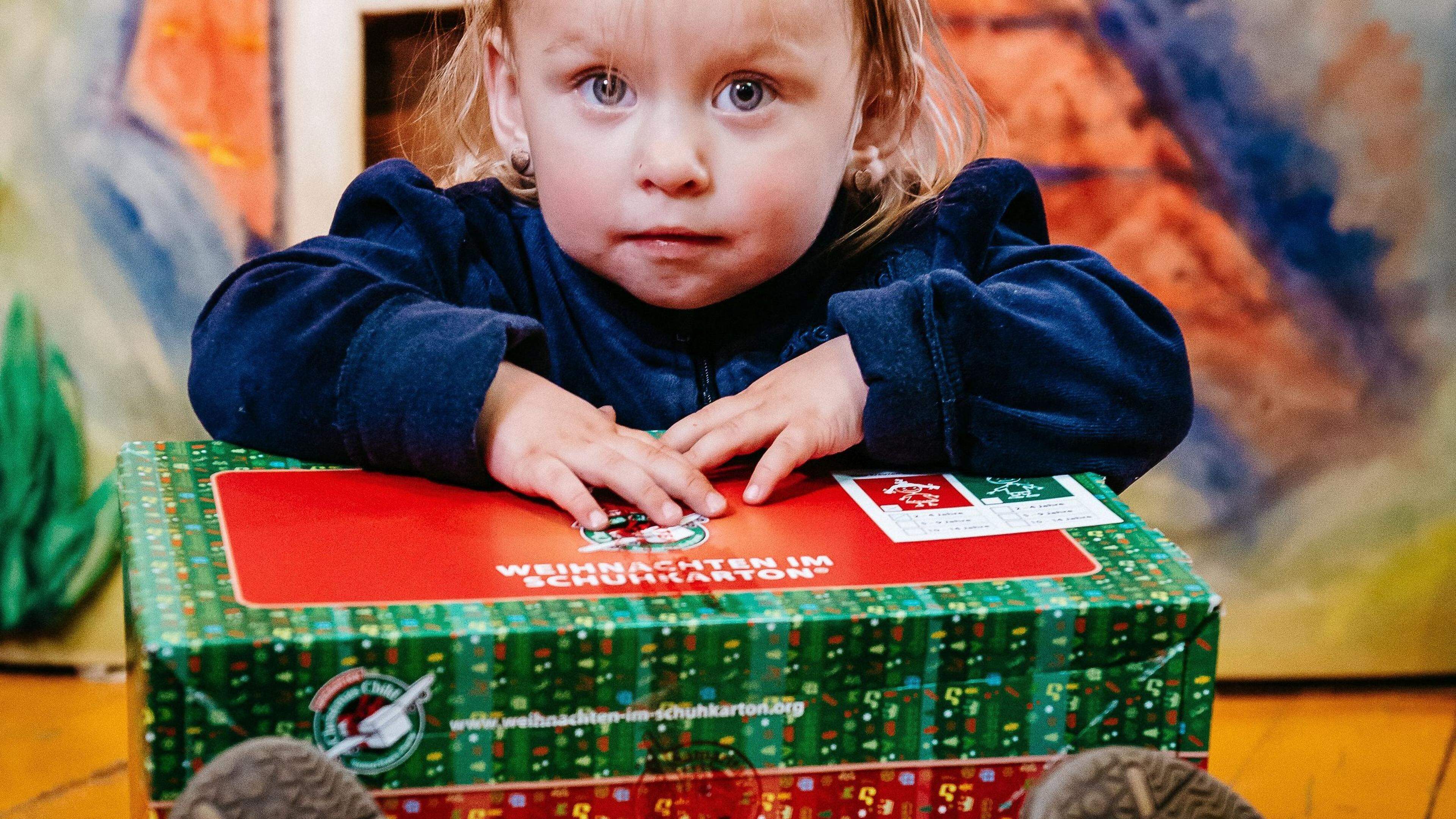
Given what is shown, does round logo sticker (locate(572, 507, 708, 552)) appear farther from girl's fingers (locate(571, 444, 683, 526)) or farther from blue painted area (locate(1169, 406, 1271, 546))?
blue painted area (locate(1169, 406, 1271, 546))

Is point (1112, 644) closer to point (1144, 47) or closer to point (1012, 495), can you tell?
point (1012, 495)

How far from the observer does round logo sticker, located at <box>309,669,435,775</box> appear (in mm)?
461

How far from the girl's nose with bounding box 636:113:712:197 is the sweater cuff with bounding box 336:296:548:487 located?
9 centimetres

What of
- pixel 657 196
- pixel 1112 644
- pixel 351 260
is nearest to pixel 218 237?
pixel 351 260

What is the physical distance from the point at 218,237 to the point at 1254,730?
90 cm

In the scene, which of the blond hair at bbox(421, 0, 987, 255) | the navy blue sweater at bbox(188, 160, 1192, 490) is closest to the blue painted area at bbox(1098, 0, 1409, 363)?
the blond hair at bbox(421, 0, 987, 255)

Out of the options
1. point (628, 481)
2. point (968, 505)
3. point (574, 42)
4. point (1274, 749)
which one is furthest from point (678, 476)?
point (1274, 749)

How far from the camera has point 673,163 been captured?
0.68 metres

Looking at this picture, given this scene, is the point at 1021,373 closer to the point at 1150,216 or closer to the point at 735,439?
the point at 735,439

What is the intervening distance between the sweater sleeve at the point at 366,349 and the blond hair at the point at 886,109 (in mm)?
128

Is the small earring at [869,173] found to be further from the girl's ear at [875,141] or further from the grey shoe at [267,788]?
the grey shoe at [267,788]

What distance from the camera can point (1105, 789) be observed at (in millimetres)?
463

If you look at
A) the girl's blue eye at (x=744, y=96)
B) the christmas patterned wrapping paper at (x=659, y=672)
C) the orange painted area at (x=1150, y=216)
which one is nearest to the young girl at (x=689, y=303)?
the girl's blue eye at (x=744, y=96)

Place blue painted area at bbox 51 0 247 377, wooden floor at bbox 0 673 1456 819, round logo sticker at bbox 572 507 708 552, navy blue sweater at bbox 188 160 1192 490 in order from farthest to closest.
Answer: blue painted area at bbox 51 0 247 377 → wooden floor at bbox 0 673 1456 819 → navy blue sweater at bbox 188 160 1192 490 → round logo sticker at bbox 572 507 708 552
